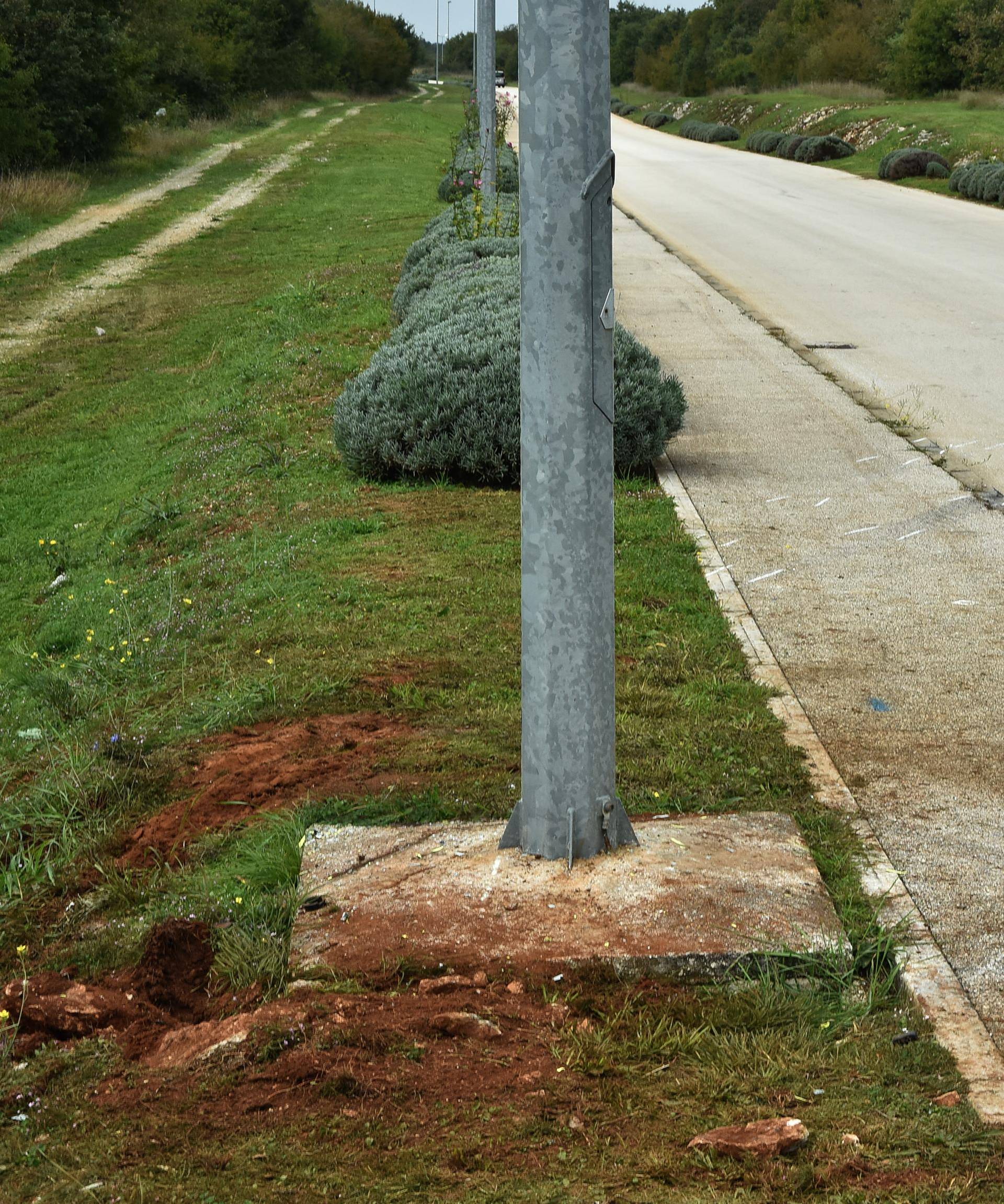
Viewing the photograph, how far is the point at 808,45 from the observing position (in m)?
69.1

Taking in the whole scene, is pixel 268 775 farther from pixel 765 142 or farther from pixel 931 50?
pixel 931 50

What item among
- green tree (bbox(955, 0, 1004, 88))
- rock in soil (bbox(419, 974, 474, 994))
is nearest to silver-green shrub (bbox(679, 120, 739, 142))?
green tree (bbox(955, 0, 1004, 88))

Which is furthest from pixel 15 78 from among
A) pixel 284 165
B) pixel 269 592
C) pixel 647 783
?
pixel 647 783

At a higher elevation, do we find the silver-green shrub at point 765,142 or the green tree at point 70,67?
the green tree at point 70,67

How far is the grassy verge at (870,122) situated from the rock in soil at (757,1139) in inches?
1181

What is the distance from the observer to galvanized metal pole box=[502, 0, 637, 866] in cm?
343

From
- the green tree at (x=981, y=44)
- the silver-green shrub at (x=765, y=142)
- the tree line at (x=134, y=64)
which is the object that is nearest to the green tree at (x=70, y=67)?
the tree line at (x=134, y=64)

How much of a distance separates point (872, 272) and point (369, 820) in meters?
15.8

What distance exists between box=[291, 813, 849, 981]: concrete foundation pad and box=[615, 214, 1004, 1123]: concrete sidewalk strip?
12.1 inches

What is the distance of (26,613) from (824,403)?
5.92m

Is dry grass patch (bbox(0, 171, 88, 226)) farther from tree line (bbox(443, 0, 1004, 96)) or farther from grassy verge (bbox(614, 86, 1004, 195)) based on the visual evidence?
grassy verge (bbox(614, 86, 1004, 195))

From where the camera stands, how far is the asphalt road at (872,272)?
11.3m

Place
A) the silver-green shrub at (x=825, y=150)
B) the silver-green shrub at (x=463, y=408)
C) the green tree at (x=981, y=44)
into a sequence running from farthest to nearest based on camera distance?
the green tree at (x=981, y=44) < the silver-green shrub at (x=825, y=150) < the silver-green shrub at (x=463, y=408)

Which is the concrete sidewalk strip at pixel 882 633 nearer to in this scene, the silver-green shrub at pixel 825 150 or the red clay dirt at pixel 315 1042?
the red clay dirt at pixel 315 1042
